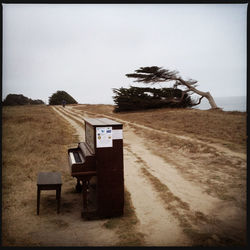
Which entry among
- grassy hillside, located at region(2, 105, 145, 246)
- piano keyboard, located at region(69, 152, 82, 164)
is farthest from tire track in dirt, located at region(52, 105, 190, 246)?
piano keyboard, located at region(69, 152, 82, 164)

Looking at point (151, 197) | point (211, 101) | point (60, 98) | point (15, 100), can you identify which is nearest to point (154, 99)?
point (211, 101)

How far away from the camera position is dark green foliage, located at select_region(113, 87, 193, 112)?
27.9m

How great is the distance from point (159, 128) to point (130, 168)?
8261 millimetres

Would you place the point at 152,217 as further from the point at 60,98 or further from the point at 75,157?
the point at 60,98

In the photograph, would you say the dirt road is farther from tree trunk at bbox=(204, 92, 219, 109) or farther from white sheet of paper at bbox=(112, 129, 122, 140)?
tree trunk at bbox=(204, 92, 219, 109)

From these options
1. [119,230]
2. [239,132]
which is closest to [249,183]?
[119,230]

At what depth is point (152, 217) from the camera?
562 centimetres

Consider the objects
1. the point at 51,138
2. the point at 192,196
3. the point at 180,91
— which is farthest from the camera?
the point at 180,91

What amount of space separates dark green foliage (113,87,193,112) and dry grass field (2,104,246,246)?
14.9 metres

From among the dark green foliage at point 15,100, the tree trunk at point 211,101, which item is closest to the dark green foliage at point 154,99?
the tree trunk at point 211,101

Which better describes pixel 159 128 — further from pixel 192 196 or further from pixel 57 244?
pixel 57 244

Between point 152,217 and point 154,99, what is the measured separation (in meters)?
23.1

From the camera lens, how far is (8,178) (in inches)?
317

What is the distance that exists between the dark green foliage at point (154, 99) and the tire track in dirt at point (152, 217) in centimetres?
2025
